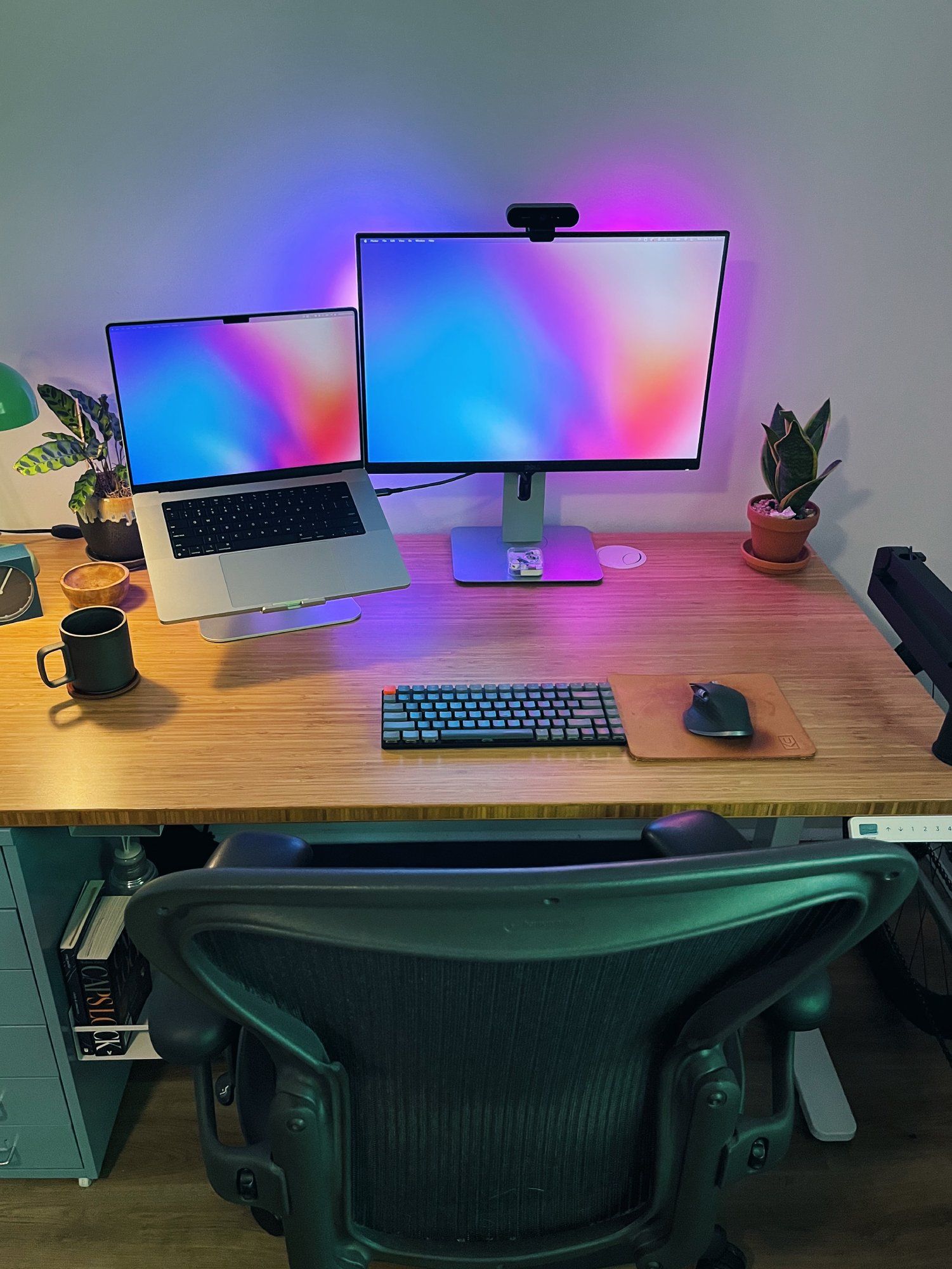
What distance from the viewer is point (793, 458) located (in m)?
1.75

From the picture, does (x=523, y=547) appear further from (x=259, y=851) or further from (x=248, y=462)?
(x=259, y=851)

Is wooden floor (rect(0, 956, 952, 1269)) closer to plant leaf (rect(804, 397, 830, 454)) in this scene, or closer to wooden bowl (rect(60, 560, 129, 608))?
wooden bowl (rect(60, 560, 129, 608))

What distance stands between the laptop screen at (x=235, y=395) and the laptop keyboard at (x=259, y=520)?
0.15ft

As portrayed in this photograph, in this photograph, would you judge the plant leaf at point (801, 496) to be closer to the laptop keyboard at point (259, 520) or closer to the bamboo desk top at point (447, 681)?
the bamboo desk top at point (447, 681)

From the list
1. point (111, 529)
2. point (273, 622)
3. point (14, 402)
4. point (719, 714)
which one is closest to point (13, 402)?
point (14, 402)

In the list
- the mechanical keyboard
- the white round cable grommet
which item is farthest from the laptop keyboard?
the white round cable grommet

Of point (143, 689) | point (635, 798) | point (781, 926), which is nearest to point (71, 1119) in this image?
point (143, 689)

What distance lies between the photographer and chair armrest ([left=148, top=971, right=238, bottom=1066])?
103 cm

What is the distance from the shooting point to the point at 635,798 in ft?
4.23

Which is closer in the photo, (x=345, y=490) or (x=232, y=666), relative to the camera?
(x=232, y=666)

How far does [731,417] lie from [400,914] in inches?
54.9

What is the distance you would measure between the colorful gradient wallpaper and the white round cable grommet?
192 millimetres

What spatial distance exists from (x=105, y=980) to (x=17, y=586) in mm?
607

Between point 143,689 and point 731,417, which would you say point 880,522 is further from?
point 143,689
